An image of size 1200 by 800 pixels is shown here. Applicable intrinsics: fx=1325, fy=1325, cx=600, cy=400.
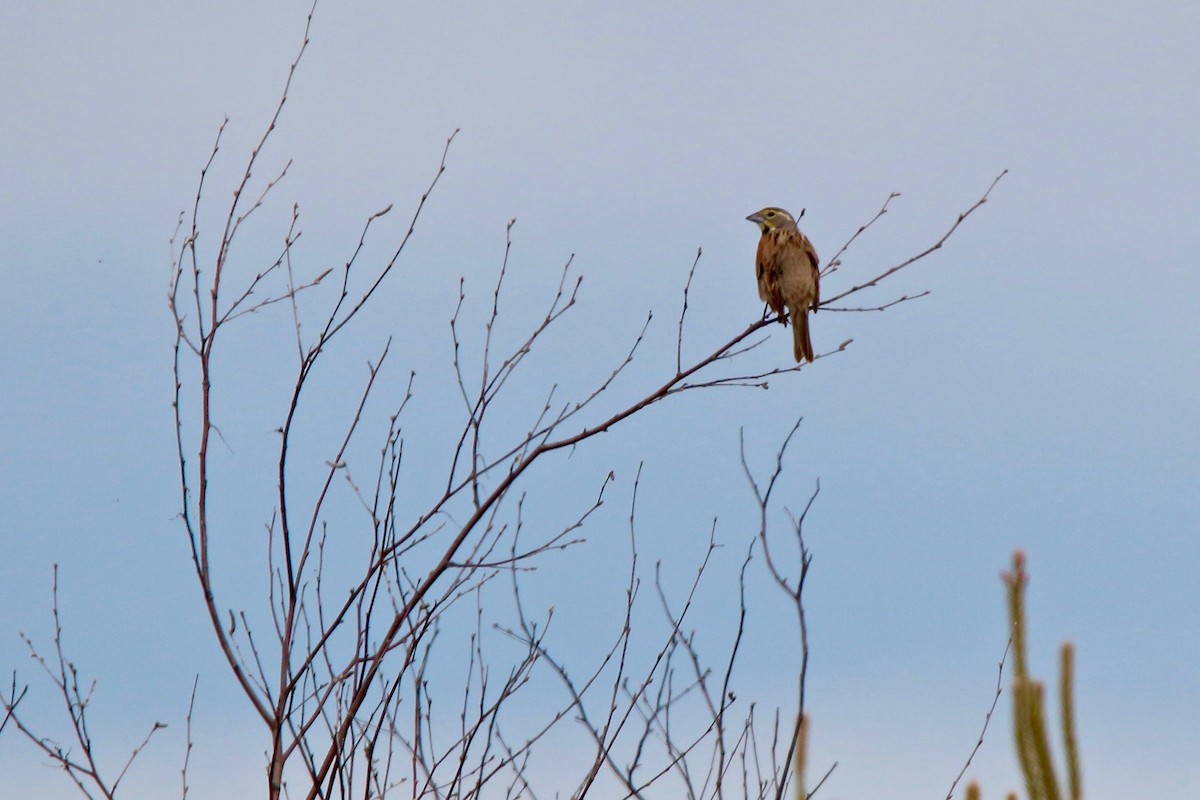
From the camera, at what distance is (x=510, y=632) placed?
15.4 feet

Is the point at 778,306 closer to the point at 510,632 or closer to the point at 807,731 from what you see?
the point at 510,632

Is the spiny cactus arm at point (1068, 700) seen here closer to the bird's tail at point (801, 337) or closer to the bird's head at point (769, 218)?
the bird's tail at point (801, 337)

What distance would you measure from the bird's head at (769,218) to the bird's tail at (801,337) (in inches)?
47.4

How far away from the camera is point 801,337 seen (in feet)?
26.8

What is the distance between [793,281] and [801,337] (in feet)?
1.16

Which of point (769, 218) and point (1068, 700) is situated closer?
point (1068, 700)

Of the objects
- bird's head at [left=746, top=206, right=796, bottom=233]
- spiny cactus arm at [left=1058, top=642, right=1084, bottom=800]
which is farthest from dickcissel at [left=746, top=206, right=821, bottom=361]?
spiny cactus arm at [left=1058, top=642, right=1084, bottom=800]

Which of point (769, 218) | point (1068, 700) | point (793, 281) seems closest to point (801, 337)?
point (793, 281)

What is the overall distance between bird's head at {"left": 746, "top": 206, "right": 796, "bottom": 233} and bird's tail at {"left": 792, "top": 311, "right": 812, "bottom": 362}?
120 centimetres

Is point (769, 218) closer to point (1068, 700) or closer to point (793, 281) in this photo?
point (793, 281)

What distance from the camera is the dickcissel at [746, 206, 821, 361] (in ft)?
26.4

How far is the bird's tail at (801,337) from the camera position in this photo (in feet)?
26.6

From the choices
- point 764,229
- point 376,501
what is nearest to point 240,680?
point 376,501

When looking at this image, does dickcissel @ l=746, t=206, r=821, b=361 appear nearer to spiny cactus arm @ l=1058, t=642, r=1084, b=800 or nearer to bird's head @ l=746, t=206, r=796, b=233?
bird's head @ l=746, t=206, r=796, b=233
